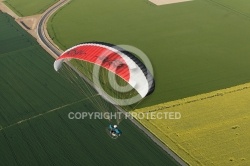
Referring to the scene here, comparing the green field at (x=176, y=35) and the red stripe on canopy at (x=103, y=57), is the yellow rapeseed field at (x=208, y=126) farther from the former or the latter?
the red stripe on canopy at (x=103, y=57)

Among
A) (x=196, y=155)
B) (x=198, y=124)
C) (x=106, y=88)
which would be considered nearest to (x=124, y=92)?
(x=106, y=88)

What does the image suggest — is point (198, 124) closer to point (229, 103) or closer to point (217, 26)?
point (229, 103)

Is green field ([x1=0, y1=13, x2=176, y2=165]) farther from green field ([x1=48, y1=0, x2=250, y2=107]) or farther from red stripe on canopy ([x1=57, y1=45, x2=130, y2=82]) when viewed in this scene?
red stripe on canopy ([x1=57, y1=45, x2=130, y2=82])

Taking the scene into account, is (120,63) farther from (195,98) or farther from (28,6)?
(28,6)

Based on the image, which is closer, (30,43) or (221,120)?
(221,120)

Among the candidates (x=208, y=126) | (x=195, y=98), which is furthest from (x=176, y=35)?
Answer: (x=208, y=126)

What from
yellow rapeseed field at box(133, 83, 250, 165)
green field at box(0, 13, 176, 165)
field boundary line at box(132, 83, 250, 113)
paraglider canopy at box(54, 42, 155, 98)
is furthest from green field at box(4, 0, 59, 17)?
paraglider canopy at box(54, 42, 155, 98)
